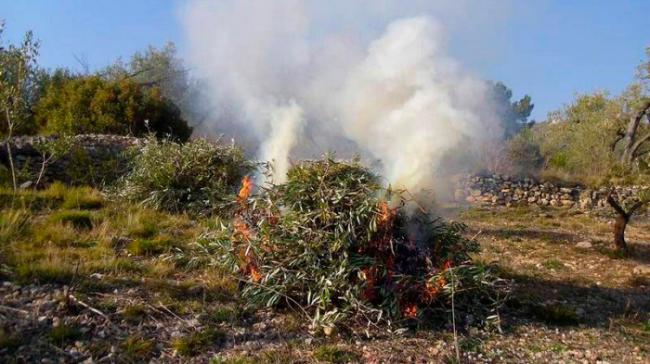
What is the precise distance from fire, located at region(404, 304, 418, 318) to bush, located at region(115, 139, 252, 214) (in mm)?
4565

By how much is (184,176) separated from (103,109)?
7.00 metres

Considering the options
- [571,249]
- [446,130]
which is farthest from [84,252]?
[571,249]

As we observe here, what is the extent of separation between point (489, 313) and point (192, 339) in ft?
8.56

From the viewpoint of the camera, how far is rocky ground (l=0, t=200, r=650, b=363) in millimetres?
4184

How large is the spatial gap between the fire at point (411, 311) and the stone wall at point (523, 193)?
13.0m

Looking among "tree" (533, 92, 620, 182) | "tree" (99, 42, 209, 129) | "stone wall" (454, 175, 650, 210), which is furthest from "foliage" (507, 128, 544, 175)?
"tree" (99, 42, 209, 129)

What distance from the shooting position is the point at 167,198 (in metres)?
9.21

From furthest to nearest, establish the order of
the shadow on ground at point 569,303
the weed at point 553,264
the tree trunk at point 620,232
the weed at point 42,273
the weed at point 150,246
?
the tree trunk at point 620,232 < the weed at point 553,264 < the weed at point 150,246 < the shadow on ground at point 569,303 < the weed at point 42,273

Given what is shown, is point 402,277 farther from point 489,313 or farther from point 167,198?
point 167,198

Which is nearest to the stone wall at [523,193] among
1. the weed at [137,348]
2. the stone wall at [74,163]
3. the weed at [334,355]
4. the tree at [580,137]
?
the tree at [580,137]

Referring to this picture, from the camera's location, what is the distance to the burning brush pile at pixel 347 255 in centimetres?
495

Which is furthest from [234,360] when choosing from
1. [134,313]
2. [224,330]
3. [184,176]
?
[184,176]

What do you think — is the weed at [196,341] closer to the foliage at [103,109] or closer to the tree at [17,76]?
the tree at [17,76]

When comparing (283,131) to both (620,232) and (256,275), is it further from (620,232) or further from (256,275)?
(620,232)
